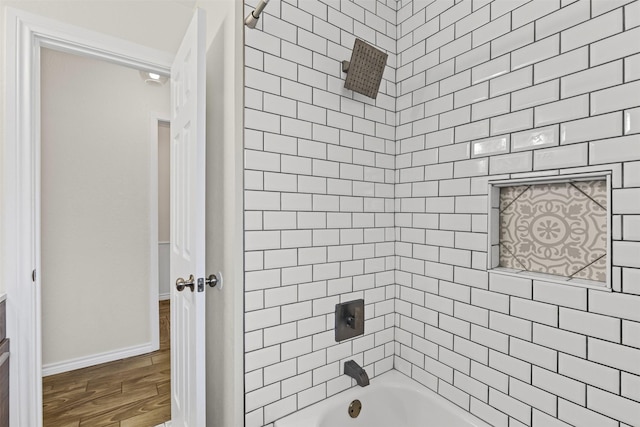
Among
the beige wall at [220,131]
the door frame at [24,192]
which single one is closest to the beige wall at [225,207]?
the beige wall at [220,131]

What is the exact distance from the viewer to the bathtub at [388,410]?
123 centimetres

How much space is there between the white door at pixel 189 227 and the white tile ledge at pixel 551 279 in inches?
43.2

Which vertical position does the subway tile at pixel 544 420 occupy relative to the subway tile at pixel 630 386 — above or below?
below

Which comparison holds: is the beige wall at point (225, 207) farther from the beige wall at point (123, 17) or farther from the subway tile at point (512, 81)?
the subway tile at point (512, 81)

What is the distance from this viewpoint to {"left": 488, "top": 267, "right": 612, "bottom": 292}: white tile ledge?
0.92m

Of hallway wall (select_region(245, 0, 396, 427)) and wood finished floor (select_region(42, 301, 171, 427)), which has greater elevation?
hallway wall (select_region(245, 0, 396, 427))

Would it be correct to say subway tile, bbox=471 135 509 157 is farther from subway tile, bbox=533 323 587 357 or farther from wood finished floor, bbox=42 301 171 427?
wood finished floor, bbox=42 301 171 427

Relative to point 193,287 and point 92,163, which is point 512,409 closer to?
point 193,287

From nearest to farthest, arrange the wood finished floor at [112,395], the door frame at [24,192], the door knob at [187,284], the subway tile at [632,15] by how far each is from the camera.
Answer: the subway tile at [632,15] → the door knob at [187,284] → the door frame at [24,192] → the wood finished floor at [112,395]

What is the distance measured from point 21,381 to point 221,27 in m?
1.82

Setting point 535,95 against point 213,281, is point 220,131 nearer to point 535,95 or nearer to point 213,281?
point 213,281

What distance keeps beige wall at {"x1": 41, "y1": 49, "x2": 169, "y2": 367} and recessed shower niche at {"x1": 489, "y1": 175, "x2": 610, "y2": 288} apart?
271 centimetres

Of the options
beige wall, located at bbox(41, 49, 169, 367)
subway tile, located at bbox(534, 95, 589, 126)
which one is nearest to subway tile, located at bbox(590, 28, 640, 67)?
subway tile, located at bbox(534, 95, 589, 126)

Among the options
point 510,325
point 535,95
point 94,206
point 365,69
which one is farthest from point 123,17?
point 510,325
